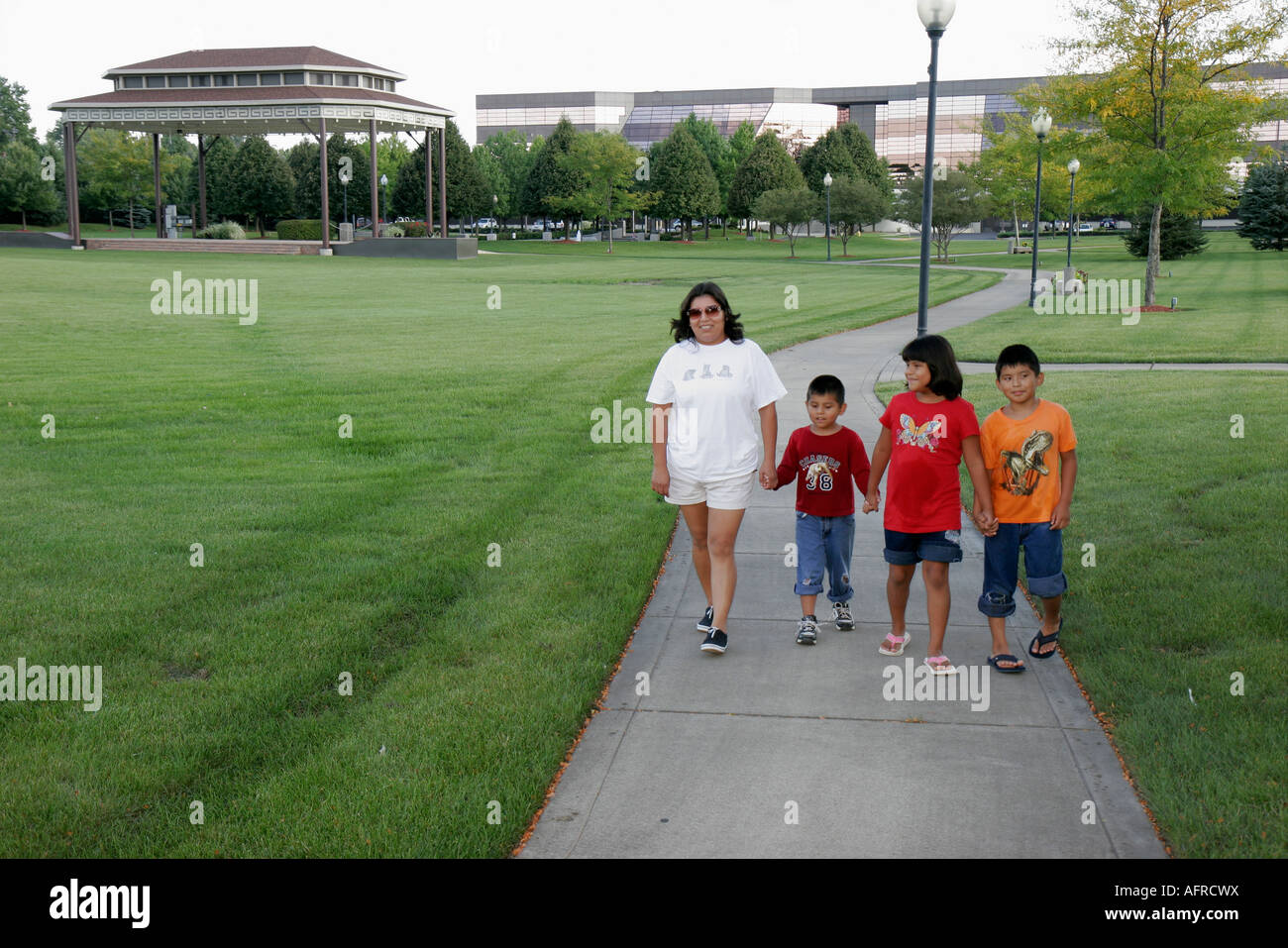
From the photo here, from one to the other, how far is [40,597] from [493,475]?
13.3ft

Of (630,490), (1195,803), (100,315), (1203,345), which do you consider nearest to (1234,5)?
(1203,345)

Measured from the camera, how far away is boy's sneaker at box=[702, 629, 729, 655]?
589 cm

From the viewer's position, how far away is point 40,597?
6.60 meters

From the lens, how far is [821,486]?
19.9ft

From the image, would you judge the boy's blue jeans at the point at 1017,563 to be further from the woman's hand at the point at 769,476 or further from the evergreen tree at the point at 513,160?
the evergreen tree at the point at 513,160

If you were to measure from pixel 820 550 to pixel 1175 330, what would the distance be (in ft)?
60.5

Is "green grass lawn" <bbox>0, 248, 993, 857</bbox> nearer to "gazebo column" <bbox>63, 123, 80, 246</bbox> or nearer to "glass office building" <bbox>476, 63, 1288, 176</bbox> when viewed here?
"gazebo column" <bbox>63, 123, 80, 246</bbox>

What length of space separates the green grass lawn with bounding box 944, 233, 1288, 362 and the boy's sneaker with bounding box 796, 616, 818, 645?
41.4ft

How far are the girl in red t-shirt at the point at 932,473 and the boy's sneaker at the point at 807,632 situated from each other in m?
0.61

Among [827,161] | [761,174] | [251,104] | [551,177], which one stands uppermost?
[827,161]

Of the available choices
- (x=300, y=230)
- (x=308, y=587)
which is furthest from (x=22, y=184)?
(x=308, y=587)

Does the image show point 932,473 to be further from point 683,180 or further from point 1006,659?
point 683,180

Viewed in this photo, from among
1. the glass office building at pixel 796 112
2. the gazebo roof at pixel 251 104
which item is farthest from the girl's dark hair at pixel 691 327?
the glass office building at pixel 796 112
